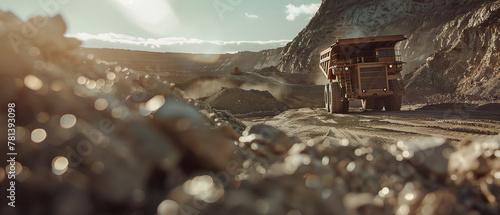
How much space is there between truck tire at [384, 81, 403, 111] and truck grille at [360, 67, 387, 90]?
0.62 m

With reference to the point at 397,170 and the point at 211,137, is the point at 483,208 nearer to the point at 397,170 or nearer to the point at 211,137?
the point at 397,170

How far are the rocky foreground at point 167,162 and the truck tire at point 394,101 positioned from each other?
1092 cm

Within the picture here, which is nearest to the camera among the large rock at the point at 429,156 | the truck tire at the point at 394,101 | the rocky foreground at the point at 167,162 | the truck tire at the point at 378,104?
the rocky foreground at the point at 167,162

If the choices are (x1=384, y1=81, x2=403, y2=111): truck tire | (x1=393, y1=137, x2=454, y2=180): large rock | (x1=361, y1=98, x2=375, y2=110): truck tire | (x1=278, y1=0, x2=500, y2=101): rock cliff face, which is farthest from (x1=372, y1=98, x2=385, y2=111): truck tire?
(x1=393, y1=137, x2=454, y2=180): large rock

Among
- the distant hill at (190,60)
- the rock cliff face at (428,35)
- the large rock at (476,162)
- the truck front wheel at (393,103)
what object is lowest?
the large rock at (476,162)

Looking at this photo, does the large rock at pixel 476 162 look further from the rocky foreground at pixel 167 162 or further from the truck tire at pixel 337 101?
the truck tire at pixel 337 101

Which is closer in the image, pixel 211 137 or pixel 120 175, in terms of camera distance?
pixel 120 175

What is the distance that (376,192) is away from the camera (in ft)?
5.86

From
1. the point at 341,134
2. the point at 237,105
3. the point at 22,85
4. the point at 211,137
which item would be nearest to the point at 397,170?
the point at 211,137

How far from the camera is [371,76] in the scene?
11.9 metres

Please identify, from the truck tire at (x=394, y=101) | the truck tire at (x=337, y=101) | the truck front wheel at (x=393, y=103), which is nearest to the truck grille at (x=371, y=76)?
the truck tire at (x=394, y=101)

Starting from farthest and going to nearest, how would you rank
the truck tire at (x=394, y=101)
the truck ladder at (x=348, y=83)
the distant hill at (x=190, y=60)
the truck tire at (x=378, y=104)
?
1. the distant hill at (x=190, y=60)
2. the truck tire at (x=378, y=104)
3. the truck tire at (x=394, y=101)
4. the truck ladder at (x=348, y=83)

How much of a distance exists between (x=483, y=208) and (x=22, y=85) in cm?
256

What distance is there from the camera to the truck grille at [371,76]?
11.8 meters
